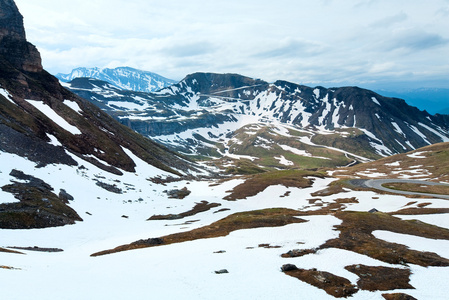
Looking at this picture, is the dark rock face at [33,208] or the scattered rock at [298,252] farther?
the dark rock face at [33,208]

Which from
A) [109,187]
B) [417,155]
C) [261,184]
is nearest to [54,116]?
[109,187]

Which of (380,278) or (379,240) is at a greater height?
(380,278)

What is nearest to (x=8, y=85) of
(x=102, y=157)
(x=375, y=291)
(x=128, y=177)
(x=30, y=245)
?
(x=102, y=157)

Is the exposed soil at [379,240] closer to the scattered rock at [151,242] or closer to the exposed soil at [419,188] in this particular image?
the scattered rock at [151,242]

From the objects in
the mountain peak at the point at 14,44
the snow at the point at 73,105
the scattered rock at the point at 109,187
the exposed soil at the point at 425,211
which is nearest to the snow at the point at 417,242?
the exposed soil at the point at 425,211

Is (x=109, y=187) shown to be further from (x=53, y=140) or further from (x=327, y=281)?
(x=327, y=281)

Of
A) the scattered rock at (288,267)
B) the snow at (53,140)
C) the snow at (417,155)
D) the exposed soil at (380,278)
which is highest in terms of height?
the snow at (53,140)

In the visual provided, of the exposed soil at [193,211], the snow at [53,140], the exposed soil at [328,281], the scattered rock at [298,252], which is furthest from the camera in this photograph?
the snow at [53,140]

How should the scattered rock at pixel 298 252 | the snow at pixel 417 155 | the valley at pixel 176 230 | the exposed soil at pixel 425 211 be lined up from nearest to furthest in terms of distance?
the valley at pixel 176 230, the scattered rock at pixel 298 252, the exposed soil at pixel 425 211, the snow at pixel 417 155
